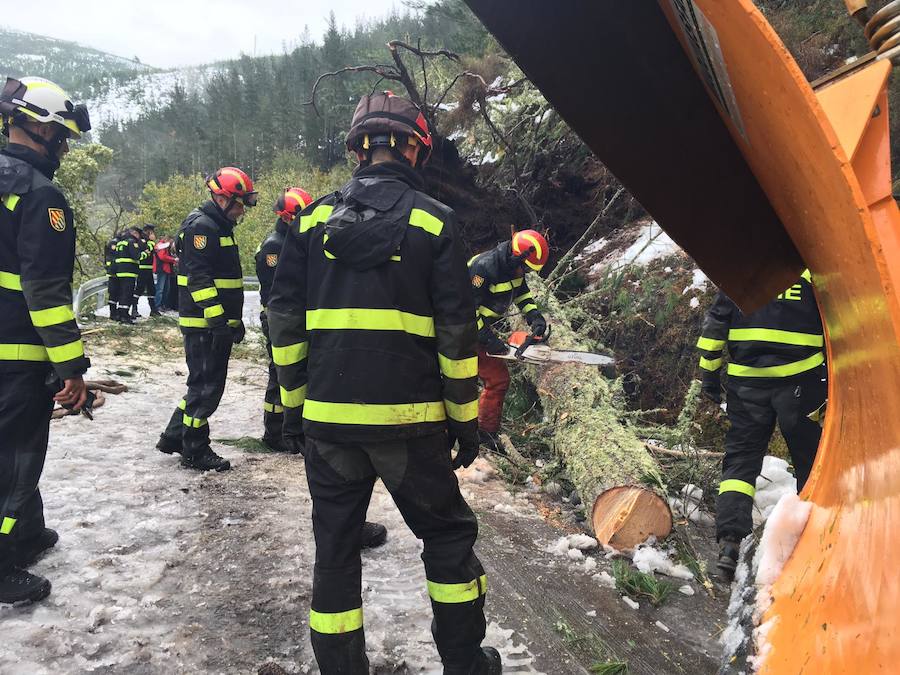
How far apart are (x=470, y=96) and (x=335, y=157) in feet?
113

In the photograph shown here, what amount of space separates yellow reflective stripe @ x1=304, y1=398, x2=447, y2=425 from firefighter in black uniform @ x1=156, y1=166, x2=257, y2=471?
268 cm

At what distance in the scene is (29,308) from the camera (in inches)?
102

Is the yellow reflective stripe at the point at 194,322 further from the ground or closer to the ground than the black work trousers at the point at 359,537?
further from the ground

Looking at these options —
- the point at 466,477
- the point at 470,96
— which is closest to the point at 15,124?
the point at 466,477

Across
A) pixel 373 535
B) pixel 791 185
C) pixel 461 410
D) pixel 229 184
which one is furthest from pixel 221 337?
pixel 791 185

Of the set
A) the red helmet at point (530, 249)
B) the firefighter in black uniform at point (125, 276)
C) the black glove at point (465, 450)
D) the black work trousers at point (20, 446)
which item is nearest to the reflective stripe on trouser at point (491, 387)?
the red helmet at point (530, 249)

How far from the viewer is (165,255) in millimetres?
13008

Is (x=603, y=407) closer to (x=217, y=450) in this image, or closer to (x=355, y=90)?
(x=217, y=450)

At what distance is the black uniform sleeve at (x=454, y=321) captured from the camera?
2.11 meters

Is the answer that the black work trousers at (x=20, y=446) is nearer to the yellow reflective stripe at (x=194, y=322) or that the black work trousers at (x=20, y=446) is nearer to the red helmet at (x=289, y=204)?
the yellow reflective stripe at (x=194, y=322)

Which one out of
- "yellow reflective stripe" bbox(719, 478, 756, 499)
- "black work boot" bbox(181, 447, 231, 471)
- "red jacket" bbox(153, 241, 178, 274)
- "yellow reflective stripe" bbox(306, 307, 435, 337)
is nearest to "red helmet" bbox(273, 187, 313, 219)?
"black work boot" bbox(181, 447, 231, 471)

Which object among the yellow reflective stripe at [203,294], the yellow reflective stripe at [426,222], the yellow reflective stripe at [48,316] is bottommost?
the yellow reflective stripe at [203,294]

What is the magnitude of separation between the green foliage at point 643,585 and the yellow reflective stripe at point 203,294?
355 centimetres

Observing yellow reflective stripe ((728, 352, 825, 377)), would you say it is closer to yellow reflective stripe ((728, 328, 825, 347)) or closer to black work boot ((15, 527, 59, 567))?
yellow reflective stripe ((728, 328, 825, 347))
